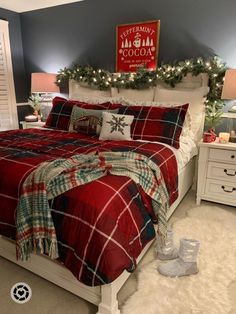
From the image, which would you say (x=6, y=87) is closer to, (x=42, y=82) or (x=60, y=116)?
(x=42, y=82)

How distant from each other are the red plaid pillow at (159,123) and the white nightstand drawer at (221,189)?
668mm

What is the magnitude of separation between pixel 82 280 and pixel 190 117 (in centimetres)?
217

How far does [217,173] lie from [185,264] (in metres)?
1.19

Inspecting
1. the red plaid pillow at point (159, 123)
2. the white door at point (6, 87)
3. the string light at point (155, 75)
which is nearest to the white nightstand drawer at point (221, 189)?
the red plaid pillow at point (159, 123)

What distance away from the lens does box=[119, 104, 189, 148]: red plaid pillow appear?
7.73 feet

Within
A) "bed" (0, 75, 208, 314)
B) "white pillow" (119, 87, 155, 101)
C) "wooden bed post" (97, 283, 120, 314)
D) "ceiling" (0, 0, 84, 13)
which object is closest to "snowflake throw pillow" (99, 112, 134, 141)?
"bed" (0, 75, 208, 314)

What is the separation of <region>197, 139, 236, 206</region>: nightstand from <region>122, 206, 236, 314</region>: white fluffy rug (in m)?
0.48

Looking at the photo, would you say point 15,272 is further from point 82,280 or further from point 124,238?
point 124,238

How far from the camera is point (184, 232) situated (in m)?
2.16

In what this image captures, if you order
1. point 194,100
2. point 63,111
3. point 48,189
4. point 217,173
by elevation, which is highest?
point 194,100

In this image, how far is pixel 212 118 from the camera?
2.65 meters

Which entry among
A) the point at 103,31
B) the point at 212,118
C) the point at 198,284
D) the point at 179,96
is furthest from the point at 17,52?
the point at 198,284

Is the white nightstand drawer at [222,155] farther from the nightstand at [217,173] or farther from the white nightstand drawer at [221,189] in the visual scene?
the white nightstand drawer at [221,189]

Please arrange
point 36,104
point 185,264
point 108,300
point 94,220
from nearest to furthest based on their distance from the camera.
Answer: point 94,220, point 108,300, point 185,264, point 36,104
